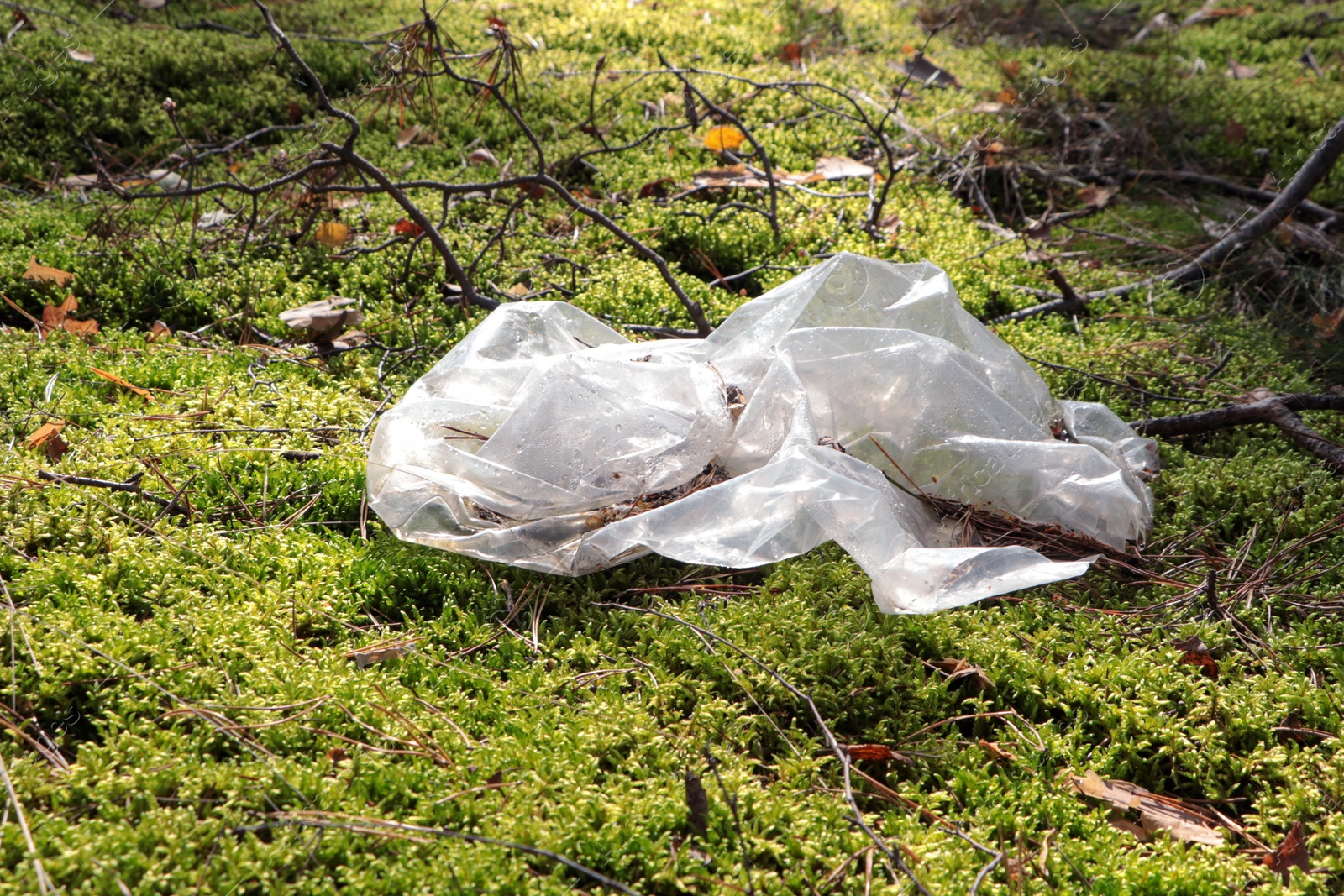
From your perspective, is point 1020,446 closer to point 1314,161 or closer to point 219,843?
point 219,843

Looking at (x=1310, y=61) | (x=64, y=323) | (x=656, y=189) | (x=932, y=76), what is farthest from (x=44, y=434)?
(x=1310, y=61)

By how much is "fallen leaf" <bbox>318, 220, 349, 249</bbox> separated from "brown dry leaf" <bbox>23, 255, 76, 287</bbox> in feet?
3.16

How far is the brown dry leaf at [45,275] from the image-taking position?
136 inches

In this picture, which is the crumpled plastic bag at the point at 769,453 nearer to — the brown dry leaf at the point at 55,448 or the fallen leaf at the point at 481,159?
the brown dry leaf at the point at 55,448

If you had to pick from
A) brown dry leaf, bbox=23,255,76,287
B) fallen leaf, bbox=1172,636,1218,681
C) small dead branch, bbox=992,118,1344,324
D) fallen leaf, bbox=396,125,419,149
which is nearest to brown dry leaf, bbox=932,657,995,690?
fallen leaf, bbox=1172,636,1218,681

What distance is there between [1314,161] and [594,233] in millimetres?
3173

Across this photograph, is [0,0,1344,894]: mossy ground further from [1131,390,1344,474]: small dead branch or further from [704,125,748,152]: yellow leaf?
[704,125,748,152]: yellow leaf

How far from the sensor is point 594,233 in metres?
4.39

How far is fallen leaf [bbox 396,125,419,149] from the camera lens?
504 cm

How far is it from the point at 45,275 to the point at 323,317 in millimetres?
1086

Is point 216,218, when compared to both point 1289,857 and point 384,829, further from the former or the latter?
point 1289,857

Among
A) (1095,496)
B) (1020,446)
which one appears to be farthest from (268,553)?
(1095,496)

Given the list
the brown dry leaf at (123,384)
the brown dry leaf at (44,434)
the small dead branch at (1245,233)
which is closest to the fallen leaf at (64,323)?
the brown dry leaf at (123,384)

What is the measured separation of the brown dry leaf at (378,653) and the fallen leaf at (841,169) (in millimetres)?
3779
